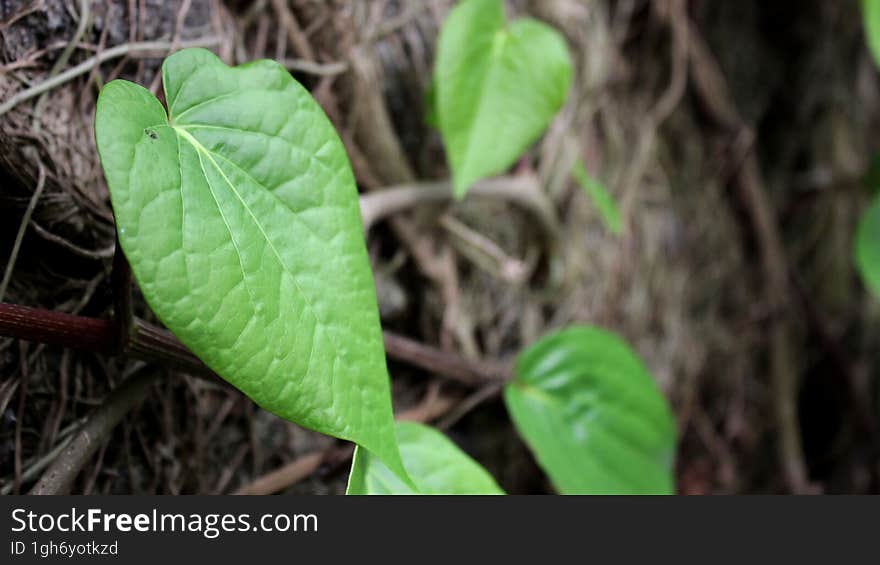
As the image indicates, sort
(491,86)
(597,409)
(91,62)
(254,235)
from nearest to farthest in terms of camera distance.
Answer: (254,235)
(91,62)
(491,86)
(597,409)

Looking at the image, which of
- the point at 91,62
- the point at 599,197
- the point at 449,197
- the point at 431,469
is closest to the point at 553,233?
the point at 599,197

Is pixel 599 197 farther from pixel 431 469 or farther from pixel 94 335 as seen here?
pixel 94 335

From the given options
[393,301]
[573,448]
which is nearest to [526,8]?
[393,301]

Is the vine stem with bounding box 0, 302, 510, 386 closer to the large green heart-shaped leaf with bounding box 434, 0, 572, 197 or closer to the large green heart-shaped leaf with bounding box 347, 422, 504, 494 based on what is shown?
the large green heart-shaped leaf with bounding box 347, 422, 504, 494

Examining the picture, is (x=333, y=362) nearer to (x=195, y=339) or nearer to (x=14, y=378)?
(x=195, y=339)

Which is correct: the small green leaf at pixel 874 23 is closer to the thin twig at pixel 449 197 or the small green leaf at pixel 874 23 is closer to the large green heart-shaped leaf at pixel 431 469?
the thin twig at pixel 449 197

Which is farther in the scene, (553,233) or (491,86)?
(553,233)

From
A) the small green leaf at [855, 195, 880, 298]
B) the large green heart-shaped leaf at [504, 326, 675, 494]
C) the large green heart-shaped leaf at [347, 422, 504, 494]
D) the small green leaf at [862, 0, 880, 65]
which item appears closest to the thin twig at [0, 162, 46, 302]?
the large green heart-shaped leaf at [347, 422, 504, 494]

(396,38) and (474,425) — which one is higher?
(396,38)
